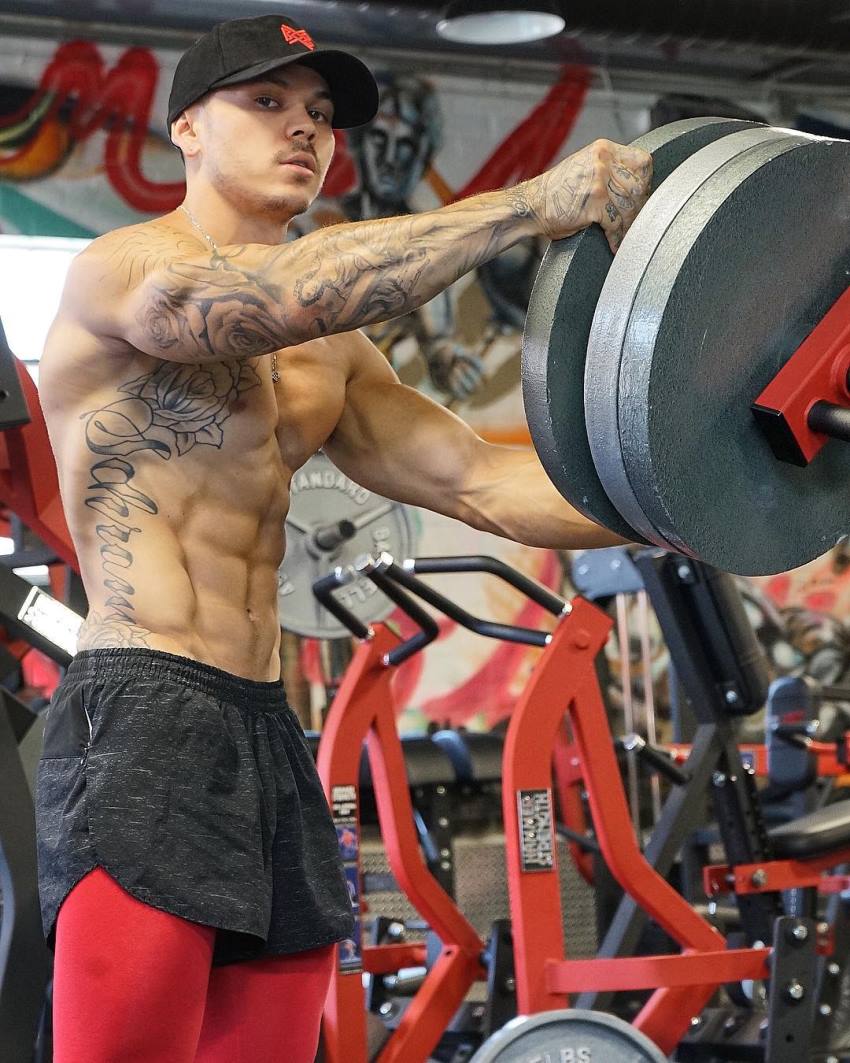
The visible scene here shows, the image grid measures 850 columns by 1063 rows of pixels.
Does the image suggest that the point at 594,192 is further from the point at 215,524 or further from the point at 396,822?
the point at 396,822

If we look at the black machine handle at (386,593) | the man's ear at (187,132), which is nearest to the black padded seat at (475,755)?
the black machine handle at (386,593)

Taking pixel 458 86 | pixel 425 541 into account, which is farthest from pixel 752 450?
pixel 458 86

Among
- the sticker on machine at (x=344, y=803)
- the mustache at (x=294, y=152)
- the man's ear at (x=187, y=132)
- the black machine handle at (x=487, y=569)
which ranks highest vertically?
the black machine handle at (x=487, y=569)

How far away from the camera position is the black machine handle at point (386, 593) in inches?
150

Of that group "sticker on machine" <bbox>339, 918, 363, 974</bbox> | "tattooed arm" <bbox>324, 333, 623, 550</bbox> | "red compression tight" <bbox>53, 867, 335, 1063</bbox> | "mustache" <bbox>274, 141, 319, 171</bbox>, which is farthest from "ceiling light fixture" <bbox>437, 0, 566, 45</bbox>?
"red compression tight" <bbox>53, 867, 335, 1063</bbox>

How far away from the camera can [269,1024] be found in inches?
74.0

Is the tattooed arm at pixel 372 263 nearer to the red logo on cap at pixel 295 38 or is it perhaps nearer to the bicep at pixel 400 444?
the red logo on cap at pixel 295 38

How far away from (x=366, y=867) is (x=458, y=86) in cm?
383

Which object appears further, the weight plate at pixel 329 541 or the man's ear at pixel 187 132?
the weight plate at pixel 329 541

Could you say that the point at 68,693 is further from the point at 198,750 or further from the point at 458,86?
the point at 458,86

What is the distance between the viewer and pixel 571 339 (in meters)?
1.71

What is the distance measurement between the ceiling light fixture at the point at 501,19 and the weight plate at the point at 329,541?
2.11 m

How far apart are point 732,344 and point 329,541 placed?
272 centimetres

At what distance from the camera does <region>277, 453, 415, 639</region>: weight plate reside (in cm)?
430
